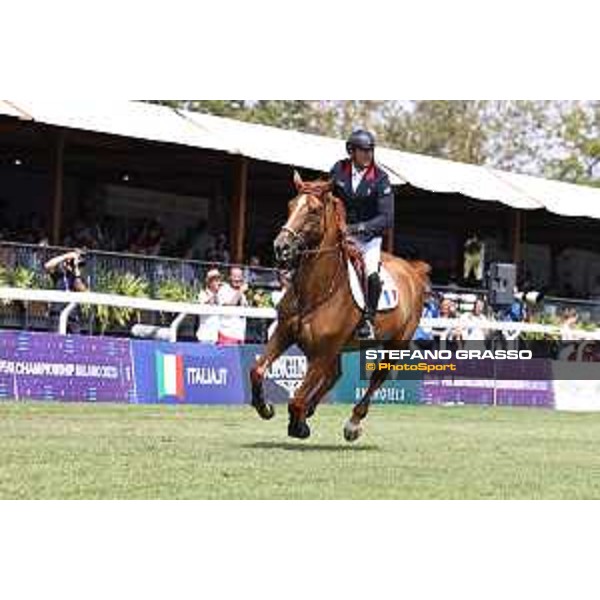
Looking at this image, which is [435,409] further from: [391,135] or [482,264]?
[391,135]

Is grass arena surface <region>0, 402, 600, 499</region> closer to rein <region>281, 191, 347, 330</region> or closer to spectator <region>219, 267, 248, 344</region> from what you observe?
rein <region>281, 191, 347, 330</region>

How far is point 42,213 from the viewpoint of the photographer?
29609mm

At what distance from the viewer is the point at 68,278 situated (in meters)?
21.9

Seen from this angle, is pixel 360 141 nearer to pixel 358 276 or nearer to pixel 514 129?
pixel 358 276

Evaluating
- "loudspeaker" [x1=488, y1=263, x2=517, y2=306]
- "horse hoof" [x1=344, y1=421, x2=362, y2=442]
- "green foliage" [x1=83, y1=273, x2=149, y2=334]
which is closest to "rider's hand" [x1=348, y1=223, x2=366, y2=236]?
"horse hoof" [x1=344, y1=421, x2=362, y2=442]

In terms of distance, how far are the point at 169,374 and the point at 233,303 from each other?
264 centimetres

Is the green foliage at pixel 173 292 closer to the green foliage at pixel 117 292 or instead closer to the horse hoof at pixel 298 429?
the green foliage at pixel 117 292

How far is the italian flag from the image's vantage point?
818 inches

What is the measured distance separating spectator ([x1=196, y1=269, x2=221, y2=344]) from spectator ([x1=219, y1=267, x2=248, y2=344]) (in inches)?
4.0

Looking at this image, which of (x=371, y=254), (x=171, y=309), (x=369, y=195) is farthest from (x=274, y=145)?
(x=369, y=195)

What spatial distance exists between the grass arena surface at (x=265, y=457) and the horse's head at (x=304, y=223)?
1868mm

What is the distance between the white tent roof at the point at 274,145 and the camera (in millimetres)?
23719
